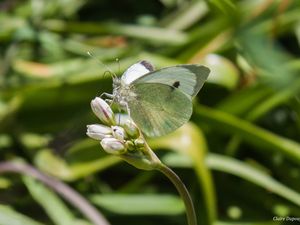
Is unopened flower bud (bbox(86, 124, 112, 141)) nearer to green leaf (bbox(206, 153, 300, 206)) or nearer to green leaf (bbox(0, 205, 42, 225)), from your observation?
green leaf (bbox(0, 205, 42, 225))

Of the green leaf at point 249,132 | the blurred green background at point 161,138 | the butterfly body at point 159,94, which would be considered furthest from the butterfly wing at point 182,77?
the green leaf at point 249,132

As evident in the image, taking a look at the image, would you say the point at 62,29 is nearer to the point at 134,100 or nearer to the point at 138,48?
the point at 138,48

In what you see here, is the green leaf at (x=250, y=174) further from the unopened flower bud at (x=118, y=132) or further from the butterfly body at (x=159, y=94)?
the unopened flower bud at (x=118, y=132)

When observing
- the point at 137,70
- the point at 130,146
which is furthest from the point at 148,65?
the point at 130,146

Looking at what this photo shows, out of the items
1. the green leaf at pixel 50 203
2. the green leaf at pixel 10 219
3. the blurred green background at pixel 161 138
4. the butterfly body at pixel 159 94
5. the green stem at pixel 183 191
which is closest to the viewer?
the green stem at pixel 183 191

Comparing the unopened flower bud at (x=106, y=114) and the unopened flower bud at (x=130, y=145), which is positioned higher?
the unopened flower bud at (x=106, y=114)

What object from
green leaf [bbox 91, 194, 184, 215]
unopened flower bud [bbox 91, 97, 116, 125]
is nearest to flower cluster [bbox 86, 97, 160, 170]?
unopened flower bud [bbox 91, 97, 116, 125]

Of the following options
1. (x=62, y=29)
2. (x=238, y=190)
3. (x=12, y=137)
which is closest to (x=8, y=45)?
(x=62, y=29)
